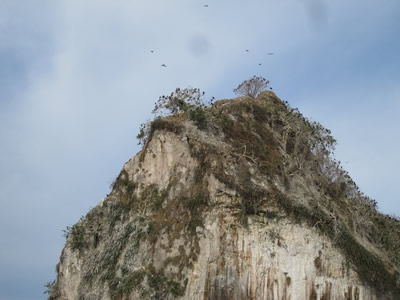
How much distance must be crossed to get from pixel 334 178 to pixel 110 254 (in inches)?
547

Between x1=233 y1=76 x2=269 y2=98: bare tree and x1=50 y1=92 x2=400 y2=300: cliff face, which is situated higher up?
x1=233 y1=76 x2=269 y2=98: bare tree

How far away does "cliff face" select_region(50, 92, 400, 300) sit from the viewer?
2186cm

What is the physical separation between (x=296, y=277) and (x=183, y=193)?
6974mm

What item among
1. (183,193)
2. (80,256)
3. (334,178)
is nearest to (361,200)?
(334,178)

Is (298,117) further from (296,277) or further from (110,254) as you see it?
(110,254)

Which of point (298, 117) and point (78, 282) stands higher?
point (298, 117)

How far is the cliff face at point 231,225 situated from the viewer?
71.7 feet

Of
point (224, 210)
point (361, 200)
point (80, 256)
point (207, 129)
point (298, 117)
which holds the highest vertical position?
point (298, 117)

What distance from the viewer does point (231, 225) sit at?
2248 cm

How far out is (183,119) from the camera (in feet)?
87.5

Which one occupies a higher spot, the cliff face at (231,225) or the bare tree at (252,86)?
the bare tree at (252,86)

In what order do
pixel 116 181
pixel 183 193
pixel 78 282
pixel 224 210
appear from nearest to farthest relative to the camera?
1. pixel 224 210
2. pixel 183 193
3. pixel 78 282
4. pixel 116 181

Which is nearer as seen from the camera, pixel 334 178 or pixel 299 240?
pixel 299 240

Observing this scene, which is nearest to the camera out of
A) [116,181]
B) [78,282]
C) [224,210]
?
[224,210]
